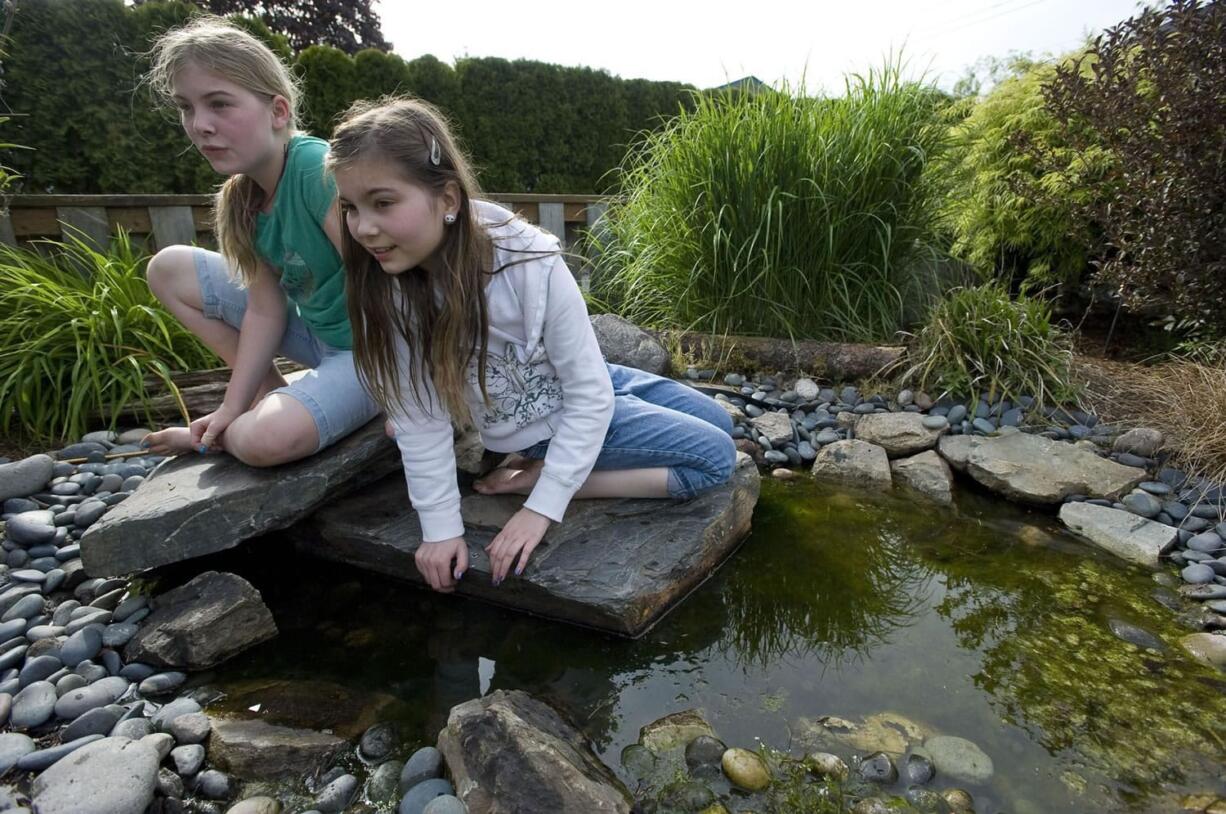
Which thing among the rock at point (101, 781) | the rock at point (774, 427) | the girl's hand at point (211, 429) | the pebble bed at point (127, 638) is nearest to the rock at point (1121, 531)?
the pebble bed at point (127, 638)

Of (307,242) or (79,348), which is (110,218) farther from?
(307,242)

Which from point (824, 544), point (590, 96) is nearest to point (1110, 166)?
point (824, 544)

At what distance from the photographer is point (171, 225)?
14.2 ft

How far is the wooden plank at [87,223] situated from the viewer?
13.0 ft

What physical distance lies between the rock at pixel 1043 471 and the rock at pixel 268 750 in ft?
8.48

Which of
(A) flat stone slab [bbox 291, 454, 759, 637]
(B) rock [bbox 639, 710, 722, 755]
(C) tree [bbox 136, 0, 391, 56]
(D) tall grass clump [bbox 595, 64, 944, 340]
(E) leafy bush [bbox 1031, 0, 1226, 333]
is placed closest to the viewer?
(B) rock [bbox 639, 710, 722, 755]

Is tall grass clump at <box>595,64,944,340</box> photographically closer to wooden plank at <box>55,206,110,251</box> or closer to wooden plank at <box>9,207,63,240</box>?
wooden plank at <box>55,206,110,251</box>

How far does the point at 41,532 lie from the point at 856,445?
3103mm

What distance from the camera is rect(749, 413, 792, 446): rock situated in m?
3.12

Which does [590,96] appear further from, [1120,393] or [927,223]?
[1120,393]

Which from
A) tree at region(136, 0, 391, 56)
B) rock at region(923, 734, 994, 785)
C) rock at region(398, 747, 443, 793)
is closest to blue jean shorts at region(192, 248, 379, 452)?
rock at region(398, 747, 443, 793)

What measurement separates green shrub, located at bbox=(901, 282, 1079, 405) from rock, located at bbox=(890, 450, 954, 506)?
548 mm

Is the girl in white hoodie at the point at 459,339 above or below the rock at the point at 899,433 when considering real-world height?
above

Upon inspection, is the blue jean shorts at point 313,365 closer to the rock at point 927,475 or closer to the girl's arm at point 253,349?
the girl's arm at point 253,349
